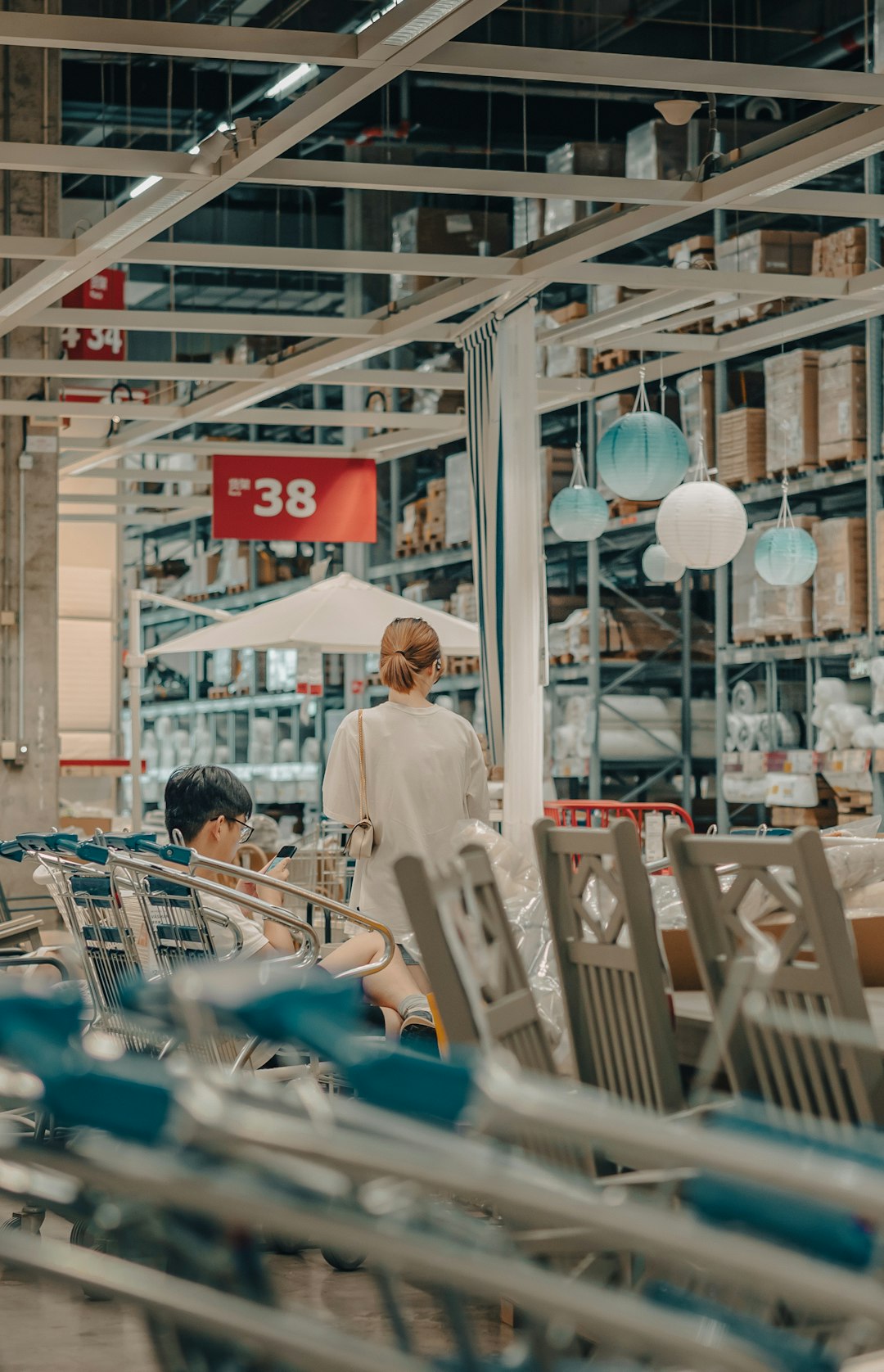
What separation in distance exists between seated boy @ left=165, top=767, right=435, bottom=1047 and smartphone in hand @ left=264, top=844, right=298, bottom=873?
20.3 inches

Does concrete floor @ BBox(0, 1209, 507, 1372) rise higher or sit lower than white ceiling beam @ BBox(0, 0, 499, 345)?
lower

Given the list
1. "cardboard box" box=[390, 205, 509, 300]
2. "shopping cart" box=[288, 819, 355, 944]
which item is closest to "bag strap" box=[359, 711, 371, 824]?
"shopping cart" box=[288, 819, 355, 944]

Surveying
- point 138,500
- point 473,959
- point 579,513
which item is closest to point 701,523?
point 579,513

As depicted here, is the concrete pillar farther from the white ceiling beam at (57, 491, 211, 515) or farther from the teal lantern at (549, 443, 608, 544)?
the white ceiling beam at (57, 491, 211, 515)

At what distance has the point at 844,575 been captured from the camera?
35.8 ft

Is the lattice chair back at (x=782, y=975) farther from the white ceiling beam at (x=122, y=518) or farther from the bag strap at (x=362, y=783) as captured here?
the white ceiling beam at (x=122, y=518)

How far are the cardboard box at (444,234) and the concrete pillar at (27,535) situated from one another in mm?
2380

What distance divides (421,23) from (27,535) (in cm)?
644

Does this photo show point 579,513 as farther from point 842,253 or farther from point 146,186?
point 146,186

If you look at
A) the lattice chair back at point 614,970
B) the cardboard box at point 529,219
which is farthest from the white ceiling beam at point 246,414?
the lattice chair back at point 614,970

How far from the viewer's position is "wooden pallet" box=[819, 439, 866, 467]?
35.6 ft

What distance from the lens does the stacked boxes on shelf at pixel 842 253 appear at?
10.5m

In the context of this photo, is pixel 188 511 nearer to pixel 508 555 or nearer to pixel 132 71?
pixel 132 71

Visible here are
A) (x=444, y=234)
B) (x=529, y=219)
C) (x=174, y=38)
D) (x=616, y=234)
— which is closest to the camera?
(x=174, y=38)
